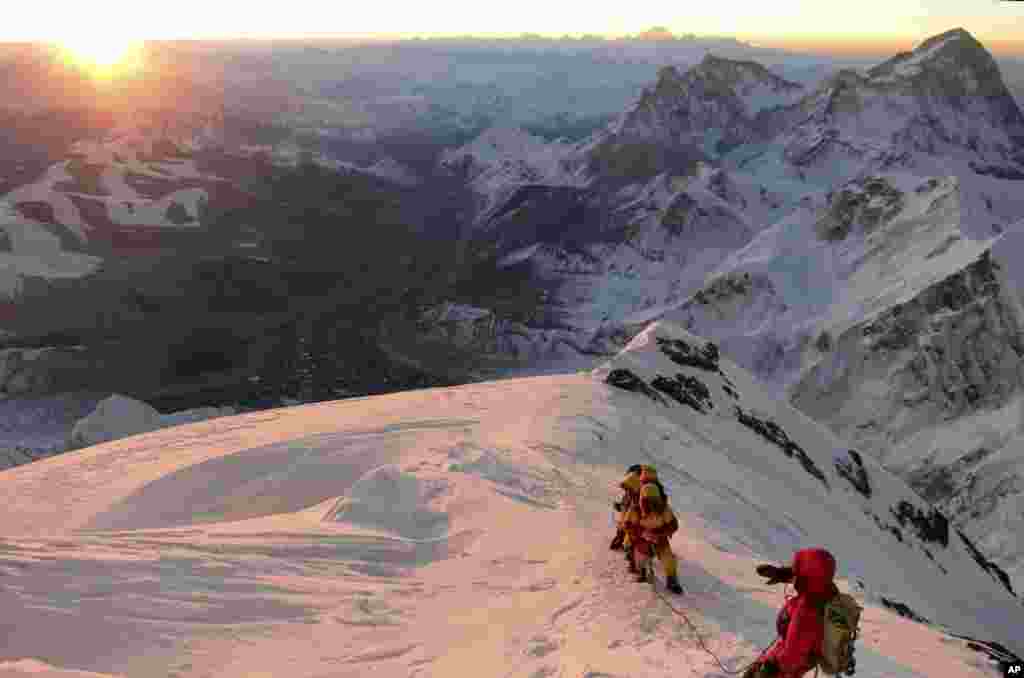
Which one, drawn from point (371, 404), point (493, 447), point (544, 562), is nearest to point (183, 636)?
point (544, 562)

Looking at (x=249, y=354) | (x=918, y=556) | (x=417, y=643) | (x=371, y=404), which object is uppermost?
(x=417, y=643)

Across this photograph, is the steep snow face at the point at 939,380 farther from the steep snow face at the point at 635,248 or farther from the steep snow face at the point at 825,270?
the steep snow face at the point at 635,248

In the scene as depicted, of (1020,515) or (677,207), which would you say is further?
(677,207)

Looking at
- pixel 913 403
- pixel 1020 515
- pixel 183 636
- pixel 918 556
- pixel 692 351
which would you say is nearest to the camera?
pixel 183 636

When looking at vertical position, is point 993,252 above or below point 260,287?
above

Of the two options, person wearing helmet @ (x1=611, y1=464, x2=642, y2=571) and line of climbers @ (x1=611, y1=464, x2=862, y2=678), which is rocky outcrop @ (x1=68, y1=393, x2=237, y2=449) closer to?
person wearing helmet @ (x1=611, y1=464, x2=642, y2=571)

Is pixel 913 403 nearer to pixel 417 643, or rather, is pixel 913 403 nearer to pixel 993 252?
pixel 993 252

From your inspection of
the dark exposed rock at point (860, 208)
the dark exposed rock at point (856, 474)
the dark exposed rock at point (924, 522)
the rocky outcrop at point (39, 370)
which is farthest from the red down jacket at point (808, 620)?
the dark exposed rock at point (860, 208)

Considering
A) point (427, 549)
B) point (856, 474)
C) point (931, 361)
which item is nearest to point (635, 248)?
point (931, 361)
